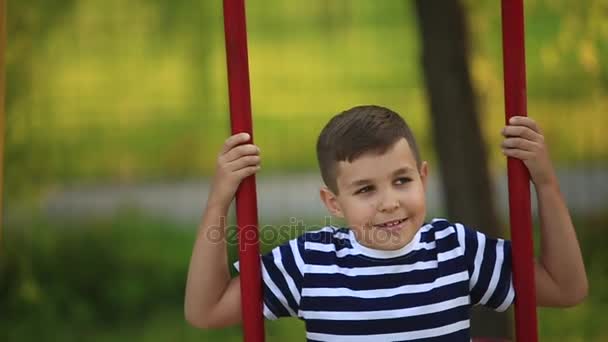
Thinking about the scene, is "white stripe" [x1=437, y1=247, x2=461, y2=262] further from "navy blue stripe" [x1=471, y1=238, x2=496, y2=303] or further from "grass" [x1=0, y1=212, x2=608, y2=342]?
"grass" [x1=0, y1=212, x2=608, y2=342]

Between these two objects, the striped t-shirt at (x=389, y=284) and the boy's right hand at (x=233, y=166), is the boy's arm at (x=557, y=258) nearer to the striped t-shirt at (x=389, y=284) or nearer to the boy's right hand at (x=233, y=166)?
the striped t-shirt at (x=389, y=284)

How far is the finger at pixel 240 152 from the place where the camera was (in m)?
1.38

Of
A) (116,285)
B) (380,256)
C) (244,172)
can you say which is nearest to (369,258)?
(380,256)

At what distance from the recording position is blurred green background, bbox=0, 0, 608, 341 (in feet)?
10.4

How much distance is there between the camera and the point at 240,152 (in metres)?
1.38

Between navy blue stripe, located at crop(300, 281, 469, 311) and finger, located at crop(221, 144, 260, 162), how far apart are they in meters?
0.24

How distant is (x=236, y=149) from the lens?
138 cm

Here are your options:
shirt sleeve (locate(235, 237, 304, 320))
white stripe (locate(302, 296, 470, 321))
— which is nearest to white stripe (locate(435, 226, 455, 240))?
white stripe (locate(302, 296, 470, 321))

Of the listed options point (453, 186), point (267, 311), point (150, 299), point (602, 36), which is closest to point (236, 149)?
point (267, 311)

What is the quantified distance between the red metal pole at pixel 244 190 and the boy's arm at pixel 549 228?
15.9 inches

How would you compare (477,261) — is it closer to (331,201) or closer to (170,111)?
(331,201)

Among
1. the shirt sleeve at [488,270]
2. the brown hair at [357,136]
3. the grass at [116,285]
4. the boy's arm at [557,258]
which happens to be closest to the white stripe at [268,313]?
the brown hair at [357,136]

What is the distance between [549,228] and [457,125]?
59.1 inches

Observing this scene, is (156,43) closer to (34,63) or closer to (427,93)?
(34,63)
